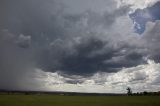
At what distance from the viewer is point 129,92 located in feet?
655

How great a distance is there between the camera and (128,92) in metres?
200

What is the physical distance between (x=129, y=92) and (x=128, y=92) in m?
0.82
